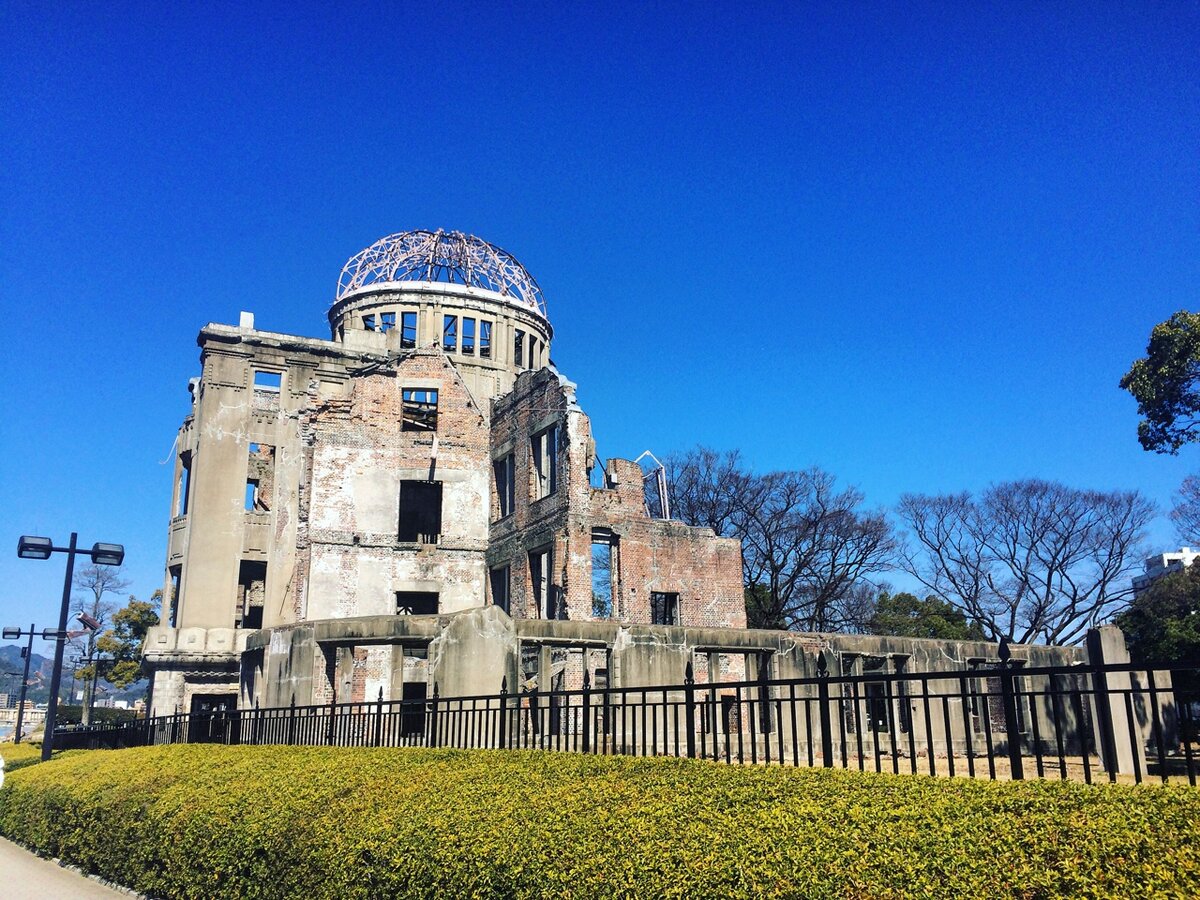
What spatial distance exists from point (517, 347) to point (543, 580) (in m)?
17.9

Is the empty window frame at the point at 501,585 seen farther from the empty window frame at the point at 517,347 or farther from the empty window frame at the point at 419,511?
the empty window frame at the point at 517,347

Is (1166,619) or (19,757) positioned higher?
(1166,619)

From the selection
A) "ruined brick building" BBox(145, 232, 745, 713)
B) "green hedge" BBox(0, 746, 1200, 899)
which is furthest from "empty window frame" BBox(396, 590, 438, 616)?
"green hedge" BBox(0, 746, 1200, 899)

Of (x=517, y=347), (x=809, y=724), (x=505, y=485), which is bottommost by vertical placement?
(x=809, y=724)

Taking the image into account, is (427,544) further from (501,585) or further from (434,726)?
(434,726)

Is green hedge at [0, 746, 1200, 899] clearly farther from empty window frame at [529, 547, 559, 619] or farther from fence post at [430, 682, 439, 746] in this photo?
empty window frame at [529, 547, 559, 619]

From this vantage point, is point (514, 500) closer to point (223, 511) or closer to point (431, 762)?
point (223, 511)

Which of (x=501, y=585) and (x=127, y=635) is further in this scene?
(x=127, y=635)

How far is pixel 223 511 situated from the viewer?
37.5 m

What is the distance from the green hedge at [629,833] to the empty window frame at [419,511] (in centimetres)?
2168

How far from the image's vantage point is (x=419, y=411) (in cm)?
Result: 3234

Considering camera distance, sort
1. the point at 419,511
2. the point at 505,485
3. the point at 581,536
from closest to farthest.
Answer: the point at 581,536 → the point at 505,485 → the point at 419,511

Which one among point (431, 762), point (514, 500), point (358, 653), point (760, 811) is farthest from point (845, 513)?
point (760, 811)

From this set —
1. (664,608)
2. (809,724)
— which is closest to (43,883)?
(809,724)
